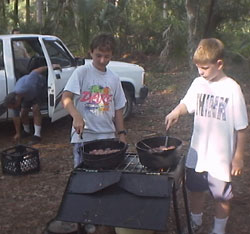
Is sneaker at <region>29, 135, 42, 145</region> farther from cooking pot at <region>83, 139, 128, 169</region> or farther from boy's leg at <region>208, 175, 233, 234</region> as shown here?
boy's leg at <region>208, 175, 233, 234</region>

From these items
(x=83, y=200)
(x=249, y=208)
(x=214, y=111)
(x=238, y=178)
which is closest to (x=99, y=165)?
(x=83, y=200)

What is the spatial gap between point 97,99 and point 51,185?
2079 mm

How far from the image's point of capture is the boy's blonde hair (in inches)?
124

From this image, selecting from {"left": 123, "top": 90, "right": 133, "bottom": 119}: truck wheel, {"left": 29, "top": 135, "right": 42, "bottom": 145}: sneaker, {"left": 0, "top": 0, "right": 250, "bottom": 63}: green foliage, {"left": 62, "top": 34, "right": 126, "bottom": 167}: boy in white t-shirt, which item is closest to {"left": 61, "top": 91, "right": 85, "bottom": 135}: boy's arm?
{"left": 62, "top": 34, "right": 126, "bottom": 167}: boy in white t-shirt

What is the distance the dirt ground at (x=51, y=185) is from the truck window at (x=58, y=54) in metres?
1.24

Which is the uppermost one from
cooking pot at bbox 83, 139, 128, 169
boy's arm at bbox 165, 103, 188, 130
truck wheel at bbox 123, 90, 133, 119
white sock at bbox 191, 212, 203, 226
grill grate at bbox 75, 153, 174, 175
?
boy's arm at bbox 165, 103, 188, 130

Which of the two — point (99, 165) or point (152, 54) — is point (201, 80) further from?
point (152, 54)

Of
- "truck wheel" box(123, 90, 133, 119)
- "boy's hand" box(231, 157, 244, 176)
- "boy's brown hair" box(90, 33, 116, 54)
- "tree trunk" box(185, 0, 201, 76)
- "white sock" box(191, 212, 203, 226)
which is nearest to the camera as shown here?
"boy's hand" box(231, 157, 244, 176)

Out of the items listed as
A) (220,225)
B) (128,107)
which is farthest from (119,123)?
(128,107)

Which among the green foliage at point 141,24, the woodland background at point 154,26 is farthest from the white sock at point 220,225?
the green foliage at point 141,24

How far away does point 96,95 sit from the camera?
11.7 ft

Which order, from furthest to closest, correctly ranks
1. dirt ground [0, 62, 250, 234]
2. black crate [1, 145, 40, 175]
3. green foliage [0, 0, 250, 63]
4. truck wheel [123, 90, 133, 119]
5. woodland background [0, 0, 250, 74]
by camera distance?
green foliage [0, 0, 250, 63] → woodland background [0, 0, 250, 74] → truck wheel [123, 90, 133, 119] → black crate [1, 145, 40, 175] → dirt ground [0, 62, 250, 234]

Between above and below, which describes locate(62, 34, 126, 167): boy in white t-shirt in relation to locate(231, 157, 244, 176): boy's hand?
above

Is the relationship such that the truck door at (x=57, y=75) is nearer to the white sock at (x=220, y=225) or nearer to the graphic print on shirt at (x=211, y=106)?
the graphic print on shirt at (x=211, y=106)
